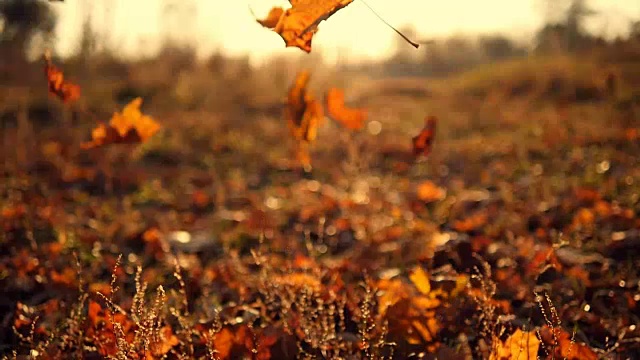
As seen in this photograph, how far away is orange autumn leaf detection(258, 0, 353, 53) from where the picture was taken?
1.55 m

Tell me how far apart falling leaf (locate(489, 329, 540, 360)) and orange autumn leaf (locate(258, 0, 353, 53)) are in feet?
3.48

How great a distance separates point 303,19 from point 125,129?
200cm

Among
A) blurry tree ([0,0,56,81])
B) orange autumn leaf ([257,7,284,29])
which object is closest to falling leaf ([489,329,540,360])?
orange autumn leaf ([257,7,284,29])

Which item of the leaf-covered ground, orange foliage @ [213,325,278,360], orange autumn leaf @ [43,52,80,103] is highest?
orange autumn leaf @ [43,52,80,103]

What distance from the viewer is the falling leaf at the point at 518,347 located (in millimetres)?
1663

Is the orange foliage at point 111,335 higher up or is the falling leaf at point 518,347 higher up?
the falling leaf at point 518,347

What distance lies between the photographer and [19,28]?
48.1 feet

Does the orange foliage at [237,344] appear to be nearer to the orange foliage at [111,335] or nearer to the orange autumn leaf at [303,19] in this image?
the orange foliage at [111,335]

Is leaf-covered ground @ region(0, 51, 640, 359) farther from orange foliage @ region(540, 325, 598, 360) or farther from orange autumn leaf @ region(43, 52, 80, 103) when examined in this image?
orange autumn leaf @ region(43, 52, 80, 103)

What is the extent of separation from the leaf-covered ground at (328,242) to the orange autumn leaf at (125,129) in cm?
66

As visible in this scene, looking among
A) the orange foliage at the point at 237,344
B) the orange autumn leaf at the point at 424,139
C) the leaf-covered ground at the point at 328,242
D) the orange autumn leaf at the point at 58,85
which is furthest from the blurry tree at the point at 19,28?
the orange foliage at the point at 237,344

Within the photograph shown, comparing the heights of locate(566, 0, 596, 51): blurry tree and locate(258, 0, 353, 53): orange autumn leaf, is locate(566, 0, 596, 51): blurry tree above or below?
below

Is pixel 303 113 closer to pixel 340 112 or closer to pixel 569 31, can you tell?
pixel 340 112

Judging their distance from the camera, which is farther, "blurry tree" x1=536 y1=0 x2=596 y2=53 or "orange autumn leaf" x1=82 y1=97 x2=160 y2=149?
"blurry tree" x1=536 y1=0 x2=596 y2=53
